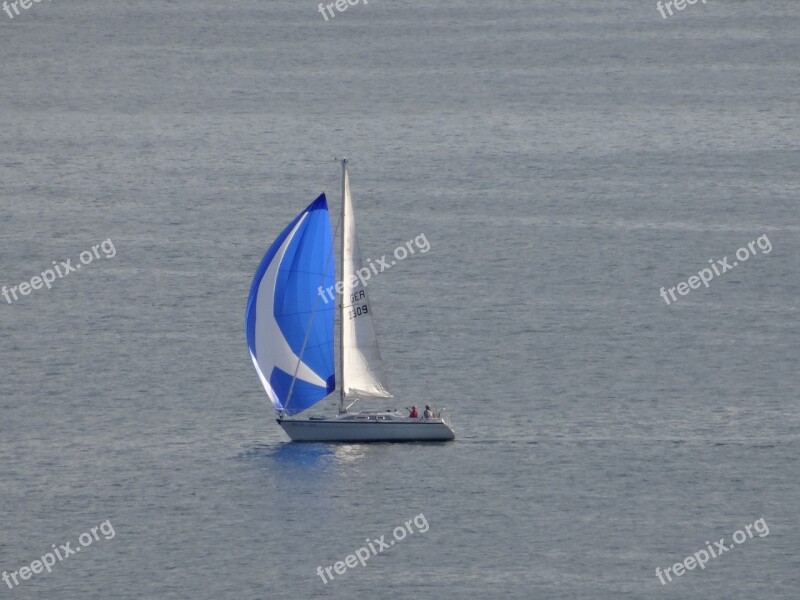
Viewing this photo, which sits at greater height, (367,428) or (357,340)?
(357,340)

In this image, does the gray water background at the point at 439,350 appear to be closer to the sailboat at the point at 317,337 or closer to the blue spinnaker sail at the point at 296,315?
the sailboat at the point at 317,337

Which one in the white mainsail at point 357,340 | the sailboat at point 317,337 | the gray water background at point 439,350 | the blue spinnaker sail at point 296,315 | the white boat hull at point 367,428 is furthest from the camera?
the white mainsail at point 357,340

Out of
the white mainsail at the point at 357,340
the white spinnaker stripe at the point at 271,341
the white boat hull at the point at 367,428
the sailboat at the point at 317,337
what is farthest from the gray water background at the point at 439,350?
the white spinnaker stripe at the point at 271,341

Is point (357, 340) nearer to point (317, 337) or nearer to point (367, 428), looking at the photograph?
point (317, 337)

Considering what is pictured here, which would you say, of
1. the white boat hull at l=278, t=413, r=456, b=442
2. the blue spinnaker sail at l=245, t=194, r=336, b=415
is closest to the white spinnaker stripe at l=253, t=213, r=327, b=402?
the blue spinnaker sail at l=245, t=194, r=336, b=415

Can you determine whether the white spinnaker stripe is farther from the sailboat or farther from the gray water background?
the gray water background

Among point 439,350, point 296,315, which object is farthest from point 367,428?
point 439,350
